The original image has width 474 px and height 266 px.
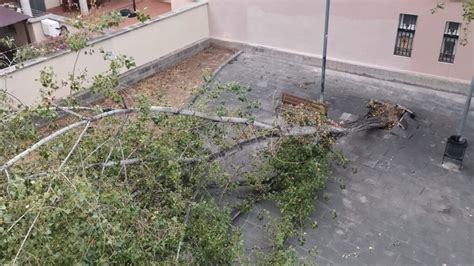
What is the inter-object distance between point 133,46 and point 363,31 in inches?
254

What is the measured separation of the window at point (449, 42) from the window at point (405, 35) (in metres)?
0.77

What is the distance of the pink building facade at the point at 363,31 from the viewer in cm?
1202

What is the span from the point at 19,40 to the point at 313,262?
11.7 m

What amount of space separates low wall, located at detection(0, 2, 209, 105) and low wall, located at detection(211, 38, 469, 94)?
4.50ft

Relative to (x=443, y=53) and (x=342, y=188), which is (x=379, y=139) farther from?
(x=443, y=53)

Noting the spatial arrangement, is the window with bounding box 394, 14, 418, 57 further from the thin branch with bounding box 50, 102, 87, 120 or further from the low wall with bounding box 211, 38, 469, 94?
the thin branch with bounding box 50, 102, 87, 120

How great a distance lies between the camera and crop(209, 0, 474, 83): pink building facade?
12023mm

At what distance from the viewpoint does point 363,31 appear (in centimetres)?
1305

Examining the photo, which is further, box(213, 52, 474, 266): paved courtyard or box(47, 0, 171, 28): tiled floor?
box(47, 0, 171, 28): tiled floor

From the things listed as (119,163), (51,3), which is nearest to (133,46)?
(51,3)

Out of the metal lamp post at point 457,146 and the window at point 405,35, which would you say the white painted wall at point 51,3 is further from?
the metal lamp post at point 457,146


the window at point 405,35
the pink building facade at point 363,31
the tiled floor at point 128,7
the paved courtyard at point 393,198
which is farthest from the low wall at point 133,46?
the window at point 405,35

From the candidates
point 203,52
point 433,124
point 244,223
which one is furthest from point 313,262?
point 203,52

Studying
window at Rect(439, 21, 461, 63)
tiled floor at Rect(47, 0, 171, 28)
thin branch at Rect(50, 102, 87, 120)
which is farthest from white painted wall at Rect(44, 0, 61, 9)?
window at Rect(439, 21, 461, 63)
